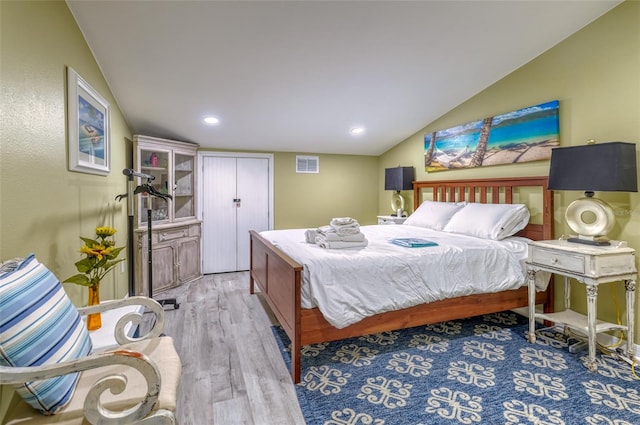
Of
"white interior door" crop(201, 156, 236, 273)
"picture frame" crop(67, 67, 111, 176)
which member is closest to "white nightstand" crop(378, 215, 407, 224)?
"white interior door" crop(201, 156, 236, 273)

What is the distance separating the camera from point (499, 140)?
3.34 meters

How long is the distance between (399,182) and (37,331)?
4.29 metres

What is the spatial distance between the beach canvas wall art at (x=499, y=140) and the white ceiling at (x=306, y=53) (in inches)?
15.5

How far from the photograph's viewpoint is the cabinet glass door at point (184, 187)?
433 centimetres

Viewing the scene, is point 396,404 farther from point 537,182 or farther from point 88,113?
point 88,113

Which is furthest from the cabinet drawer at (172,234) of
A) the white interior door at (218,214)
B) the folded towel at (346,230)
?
the folded towel at (346,230)

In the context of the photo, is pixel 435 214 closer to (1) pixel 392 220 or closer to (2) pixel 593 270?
(1) pixel 392 220

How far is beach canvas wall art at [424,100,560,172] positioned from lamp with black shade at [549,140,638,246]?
0.59m

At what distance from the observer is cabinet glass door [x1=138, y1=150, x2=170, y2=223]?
389 cm

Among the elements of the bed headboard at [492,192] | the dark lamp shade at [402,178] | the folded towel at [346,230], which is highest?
the dark lamp shade at [402,178]

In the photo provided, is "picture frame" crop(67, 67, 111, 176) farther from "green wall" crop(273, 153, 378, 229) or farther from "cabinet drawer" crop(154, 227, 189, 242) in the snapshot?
"green wall" crop(273, 153, 378, 229)

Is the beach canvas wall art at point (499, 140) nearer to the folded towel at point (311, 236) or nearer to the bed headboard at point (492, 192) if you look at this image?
the bed headboard at point (492, 192)

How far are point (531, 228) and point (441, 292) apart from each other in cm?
136

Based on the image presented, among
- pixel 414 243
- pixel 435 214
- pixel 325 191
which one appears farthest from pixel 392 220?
pixel 414 243
